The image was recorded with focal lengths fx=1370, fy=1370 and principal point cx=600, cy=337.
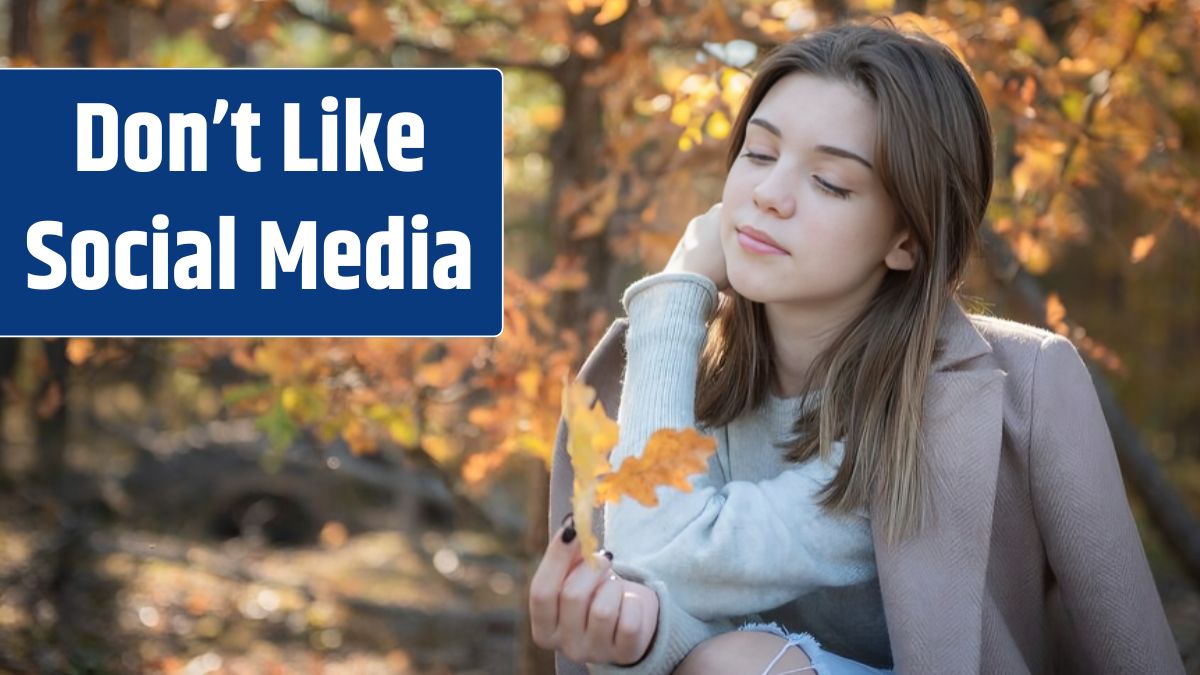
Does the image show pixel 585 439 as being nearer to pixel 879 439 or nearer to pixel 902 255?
pixel 879 439

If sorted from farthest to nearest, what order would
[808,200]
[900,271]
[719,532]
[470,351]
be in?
[470,351], [900,271], [808,200], [719,532]

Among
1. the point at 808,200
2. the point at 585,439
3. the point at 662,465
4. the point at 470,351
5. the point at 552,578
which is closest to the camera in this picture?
the point at 585,439

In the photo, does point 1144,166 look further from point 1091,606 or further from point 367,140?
point 367,140

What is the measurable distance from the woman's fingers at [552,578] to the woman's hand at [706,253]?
597mm

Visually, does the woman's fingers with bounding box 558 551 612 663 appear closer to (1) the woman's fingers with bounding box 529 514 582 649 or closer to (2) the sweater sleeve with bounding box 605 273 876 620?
(1) the woman's fingers with bounding box 529 514 582 649

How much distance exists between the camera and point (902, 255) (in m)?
2.03

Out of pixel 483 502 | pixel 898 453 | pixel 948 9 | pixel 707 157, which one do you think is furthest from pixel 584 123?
pixel 483 502

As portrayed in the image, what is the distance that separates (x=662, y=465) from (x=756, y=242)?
585 mm

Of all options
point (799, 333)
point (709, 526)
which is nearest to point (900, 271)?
point (799, 333)

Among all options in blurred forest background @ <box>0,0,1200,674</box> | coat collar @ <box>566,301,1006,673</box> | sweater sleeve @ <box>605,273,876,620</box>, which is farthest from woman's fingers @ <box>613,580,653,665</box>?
blurred forest background @ <box>0,0,1200,674</box>

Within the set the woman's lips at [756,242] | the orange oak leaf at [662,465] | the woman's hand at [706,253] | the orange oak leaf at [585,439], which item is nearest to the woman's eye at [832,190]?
the woman's lips at [756,242]

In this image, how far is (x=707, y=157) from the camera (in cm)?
312

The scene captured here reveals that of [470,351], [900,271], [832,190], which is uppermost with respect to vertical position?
[832,190]

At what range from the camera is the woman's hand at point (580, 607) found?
1629 mm
